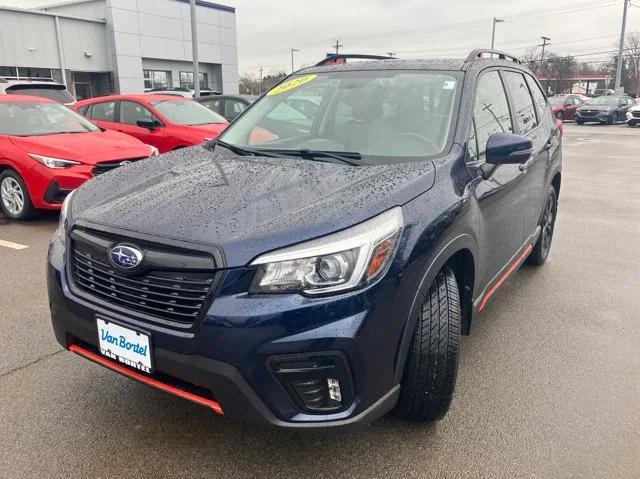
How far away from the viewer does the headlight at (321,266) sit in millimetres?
1936

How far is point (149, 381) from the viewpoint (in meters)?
2.15

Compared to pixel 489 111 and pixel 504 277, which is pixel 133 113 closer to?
pixel 489 111

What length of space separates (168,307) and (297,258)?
53 cm

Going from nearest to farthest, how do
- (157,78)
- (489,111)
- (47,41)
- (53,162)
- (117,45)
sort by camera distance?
(489,111) → (53,162) → (47,41) → (117,45) → (157,78)

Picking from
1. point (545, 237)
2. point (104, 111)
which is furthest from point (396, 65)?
point (104, 111)

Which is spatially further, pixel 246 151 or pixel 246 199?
pixel 246 151

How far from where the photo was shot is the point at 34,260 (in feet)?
16.5

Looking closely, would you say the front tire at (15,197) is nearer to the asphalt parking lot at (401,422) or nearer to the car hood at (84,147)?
the car hood at (84,147)

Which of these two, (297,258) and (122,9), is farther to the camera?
(122,9)

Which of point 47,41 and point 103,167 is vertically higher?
point 47,41

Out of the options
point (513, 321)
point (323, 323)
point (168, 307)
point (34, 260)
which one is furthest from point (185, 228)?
point (34, 260)

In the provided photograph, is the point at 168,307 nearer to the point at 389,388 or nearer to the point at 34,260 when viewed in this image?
the point at 389,388

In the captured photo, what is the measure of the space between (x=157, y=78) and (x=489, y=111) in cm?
3933

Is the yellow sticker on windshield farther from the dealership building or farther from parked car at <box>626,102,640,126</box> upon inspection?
the dealership building
